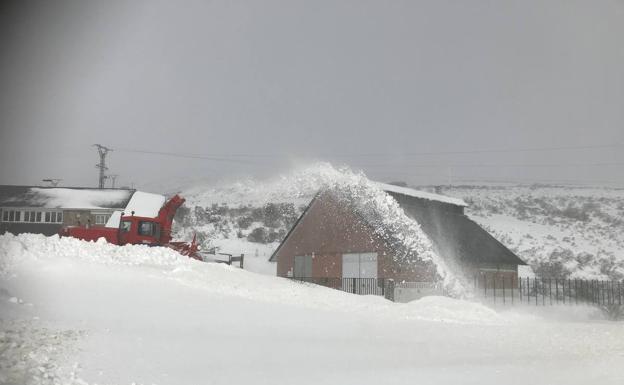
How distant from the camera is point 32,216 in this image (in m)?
57.9

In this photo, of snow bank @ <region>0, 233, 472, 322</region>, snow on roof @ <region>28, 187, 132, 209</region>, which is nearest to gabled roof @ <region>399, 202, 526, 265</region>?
snow bank @ <region>0, 233, 472, 322</region>

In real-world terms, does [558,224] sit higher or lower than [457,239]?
higher

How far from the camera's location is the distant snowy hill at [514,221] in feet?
152

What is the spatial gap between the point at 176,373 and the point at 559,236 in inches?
2374

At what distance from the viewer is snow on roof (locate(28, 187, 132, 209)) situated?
57250 mm

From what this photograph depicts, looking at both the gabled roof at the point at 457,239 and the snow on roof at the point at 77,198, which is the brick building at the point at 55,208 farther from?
the gabled roof at the point at 457,239

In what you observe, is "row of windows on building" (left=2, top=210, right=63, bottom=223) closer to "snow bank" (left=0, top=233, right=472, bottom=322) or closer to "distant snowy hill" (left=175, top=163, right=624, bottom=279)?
"distant snowy hill" (left=175, top=163, right=624, bottom=279)

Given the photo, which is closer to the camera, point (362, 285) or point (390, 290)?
point (390, 290)

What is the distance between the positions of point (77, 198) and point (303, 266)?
114ft

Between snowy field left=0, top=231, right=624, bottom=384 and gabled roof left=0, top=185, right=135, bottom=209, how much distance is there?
40.4 metres

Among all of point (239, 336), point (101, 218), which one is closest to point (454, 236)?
point (239, 336)

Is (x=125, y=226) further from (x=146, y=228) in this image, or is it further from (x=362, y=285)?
(x=362, y=285)

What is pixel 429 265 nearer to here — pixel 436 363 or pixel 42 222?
pixel 436 363

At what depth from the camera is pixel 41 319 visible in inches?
415
